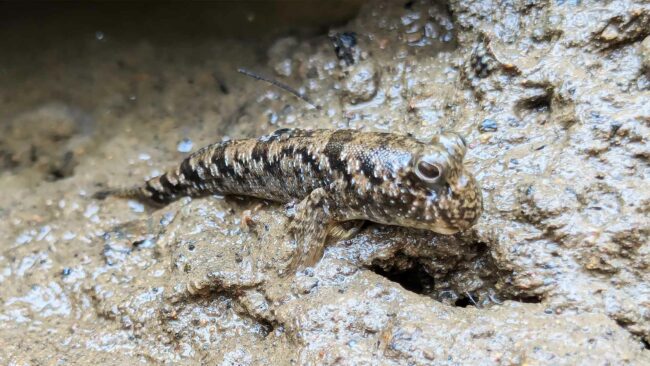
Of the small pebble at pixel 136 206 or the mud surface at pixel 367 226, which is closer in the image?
the mud surface at pixel 367 226

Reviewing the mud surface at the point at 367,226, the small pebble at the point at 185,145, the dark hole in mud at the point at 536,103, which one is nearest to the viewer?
the mud surface at the point at 367,226

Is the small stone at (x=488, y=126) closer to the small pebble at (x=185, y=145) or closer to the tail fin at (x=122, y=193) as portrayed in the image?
the small pebble at (x=185, y=145)

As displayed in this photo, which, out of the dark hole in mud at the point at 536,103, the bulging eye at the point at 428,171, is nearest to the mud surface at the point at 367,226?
the dark hole in mud at the point at 536,103

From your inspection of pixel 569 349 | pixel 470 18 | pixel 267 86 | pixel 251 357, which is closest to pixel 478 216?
pixel 569 349

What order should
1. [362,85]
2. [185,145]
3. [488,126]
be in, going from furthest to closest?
[185,145] < [362,85] < [488,126]

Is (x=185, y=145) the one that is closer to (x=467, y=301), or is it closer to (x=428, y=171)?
(x=428, y=171)

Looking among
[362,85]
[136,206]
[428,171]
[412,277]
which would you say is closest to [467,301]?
[412,277]

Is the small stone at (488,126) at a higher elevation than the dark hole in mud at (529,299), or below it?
higher

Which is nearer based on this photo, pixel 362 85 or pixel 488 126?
pixel 488 126
